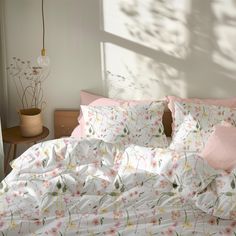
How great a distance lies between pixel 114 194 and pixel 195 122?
88 cm

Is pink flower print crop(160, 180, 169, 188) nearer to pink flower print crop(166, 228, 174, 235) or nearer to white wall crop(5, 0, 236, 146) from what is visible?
pink flower print crop(166, 228, 174, 235)

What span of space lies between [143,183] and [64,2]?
5.11ft

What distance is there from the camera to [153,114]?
2764 millimetres

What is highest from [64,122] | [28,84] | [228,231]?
[28,84]

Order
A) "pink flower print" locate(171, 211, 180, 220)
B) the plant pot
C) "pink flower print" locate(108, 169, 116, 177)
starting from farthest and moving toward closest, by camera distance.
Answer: the plant pot < "pink flower print" locate(108, 169, 116, 177) < "pink flower print" locate(171, 211, 180, 220)

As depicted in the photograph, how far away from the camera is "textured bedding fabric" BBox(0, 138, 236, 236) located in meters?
1.78

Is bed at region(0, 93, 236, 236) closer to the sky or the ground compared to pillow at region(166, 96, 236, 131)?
closer to the ground

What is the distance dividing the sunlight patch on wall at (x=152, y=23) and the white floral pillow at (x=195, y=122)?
0.45 metres

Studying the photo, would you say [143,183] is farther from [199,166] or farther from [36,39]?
[36,39]

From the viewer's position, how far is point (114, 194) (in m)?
2.03

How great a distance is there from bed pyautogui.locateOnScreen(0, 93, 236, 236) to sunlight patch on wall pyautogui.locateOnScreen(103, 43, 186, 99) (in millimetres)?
732

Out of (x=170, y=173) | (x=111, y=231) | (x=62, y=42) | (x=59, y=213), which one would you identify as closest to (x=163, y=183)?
(x=170, y=173)

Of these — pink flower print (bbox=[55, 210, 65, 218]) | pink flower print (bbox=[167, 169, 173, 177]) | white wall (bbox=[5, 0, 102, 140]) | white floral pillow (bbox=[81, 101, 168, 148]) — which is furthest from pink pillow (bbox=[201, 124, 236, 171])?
white wall (bbox=[5, 0, 102, 140])

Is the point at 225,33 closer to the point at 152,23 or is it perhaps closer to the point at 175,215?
the point at 152,23
